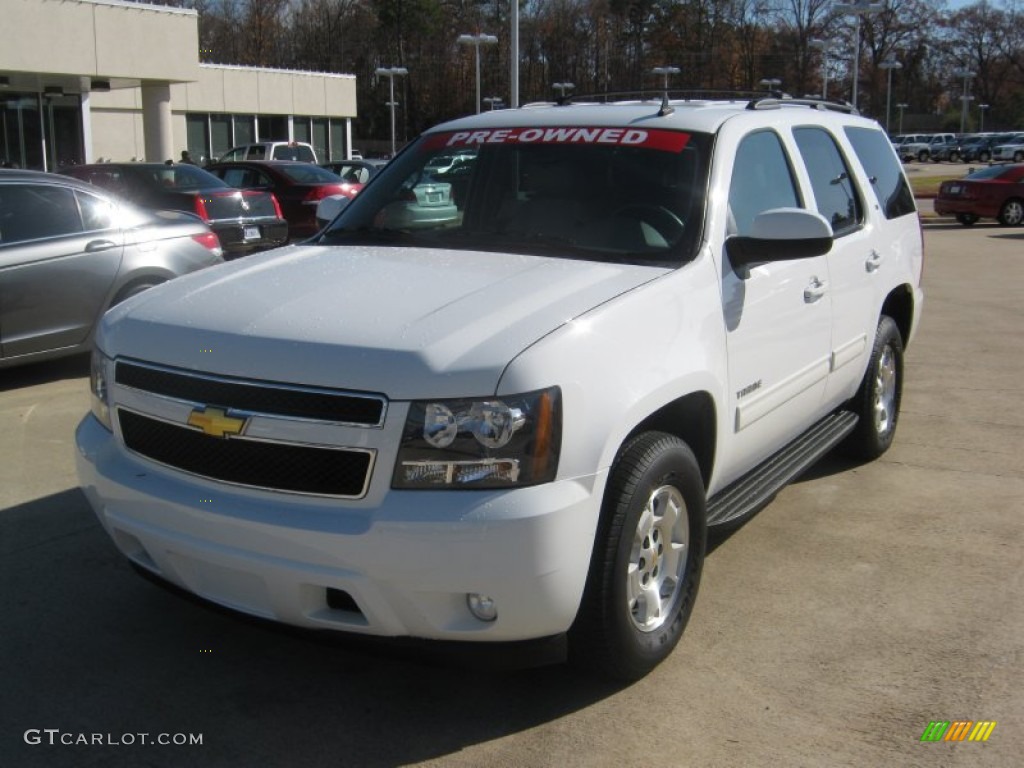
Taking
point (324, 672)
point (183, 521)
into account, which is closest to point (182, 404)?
point (183, 521)

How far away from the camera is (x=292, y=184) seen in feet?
59.6

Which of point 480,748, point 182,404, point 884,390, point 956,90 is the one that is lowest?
point 480,748

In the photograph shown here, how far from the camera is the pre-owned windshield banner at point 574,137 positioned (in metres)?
4.34

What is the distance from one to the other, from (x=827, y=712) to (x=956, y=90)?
415 feet

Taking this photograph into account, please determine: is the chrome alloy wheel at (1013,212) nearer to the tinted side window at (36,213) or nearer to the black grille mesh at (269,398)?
the tinted side window at (36,213)

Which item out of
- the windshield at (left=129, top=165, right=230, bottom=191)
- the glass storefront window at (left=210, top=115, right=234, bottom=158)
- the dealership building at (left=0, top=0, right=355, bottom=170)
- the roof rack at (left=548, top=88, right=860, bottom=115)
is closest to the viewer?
the roof rack at (left=548, top=88, right=860, bottom=115)

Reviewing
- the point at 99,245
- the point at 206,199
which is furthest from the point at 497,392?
the point at 206,199

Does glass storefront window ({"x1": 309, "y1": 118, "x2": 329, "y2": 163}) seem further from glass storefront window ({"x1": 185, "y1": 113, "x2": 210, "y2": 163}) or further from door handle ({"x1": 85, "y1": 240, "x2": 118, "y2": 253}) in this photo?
door handle ({"x1": 85, "y1": 240, "x2": 118, "y2": 253})

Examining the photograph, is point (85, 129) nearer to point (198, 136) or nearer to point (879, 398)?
point (198, 136)

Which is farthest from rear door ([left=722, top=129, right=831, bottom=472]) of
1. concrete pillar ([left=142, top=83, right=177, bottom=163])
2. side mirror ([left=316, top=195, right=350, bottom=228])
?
concrete pillar ([left=142, top=83, right=177, bottom=163])

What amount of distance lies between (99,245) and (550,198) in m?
5.03

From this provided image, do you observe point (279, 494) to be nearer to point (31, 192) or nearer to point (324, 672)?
point (324, 672)

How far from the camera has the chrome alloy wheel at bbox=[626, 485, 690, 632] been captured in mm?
3488

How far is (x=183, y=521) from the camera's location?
10.5 ft
